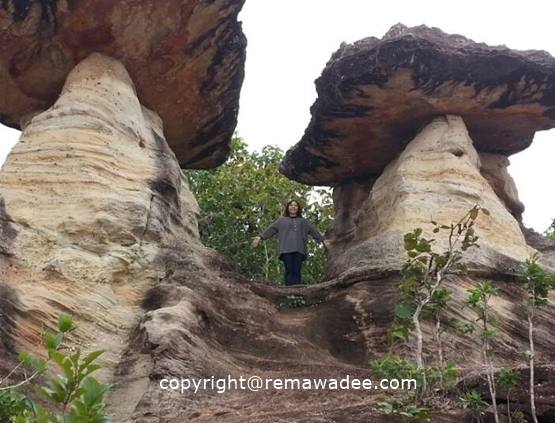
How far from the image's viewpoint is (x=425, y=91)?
12344 millimetres

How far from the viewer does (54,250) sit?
802 cm

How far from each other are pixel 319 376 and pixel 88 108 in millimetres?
4685

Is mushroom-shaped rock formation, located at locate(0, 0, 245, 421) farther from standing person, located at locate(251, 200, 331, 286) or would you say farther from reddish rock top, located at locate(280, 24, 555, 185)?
reddish rock top, located at locate(280, 24, 555, 185)

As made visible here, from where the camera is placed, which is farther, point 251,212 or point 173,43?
point 251,212

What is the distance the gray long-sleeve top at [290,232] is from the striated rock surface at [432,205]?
66 cm

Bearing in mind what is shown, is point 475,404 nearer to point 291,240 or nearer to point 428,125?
point 291,240

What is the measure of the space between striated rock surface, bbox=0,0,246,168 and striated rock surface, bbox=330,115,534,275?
2964mm

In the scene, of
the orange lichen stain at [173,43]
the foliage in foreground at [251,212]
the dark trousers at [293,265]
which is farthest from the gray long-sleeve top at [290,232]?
the foliage in foreground at [251,212]

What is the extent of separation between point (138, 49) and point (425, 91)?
4484 mm

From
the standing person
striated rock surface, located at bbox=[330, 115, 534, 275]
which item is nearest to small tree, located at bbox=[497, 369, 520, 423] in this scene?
striated rock surface, located at bbox=[330, 115, 534, 275]

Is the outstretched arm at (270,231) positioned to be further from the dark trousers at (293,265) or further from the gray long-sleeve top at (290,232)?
the dark trousers at (293,265)

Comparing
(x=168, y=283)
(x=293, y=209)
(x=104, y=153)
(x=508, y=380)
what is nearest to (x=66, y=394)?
(x=508, y=380)

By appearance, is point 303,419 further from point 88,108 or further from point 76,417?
point 88,108

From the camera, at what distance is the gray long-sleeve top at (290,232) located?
37.9 feet
